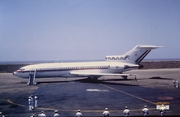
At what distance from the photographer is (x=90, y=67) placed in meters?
37.1

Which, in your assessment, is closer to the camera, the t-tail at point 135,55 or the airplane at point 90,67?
the airplane at point 90,67

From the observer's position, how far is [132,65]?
37.6 m

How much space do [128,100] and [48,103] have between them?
298 inches

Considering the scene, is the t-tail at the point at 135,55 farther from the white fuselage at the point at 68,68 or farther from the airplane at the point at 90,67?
the white fuselage at the point at 68,68

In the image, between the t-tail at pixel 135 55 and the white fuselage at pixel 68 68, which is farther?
the t-tail at pixel 135 55

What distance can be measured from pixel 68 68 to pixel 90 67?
3971mm

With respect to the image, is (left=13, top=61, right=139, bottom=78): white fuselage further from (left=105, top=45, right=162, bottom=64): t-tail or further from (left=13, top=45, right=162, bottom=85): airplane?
(left=105, top=45, right=162, bottom=64): t-tail

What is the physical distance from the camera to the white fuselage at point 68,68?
3581 centimetres

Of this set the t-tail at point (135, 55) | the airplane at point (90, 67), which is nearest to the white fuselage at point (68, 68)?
the airplane at point (90, 67)

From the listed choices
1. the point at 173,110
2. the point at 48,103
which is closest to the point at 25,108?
the point at 48,103

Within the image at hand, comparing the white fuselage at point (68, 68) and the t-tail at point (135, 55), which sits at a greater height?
the t-tail at point (135, 55)

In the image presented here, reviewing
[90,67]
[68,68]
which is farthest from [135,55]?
[68,68]

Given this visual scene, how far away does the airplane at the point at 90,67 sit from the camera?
3578 centimetres

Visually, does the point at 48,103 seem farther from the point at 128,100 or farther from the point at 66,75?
the point at 66,75
